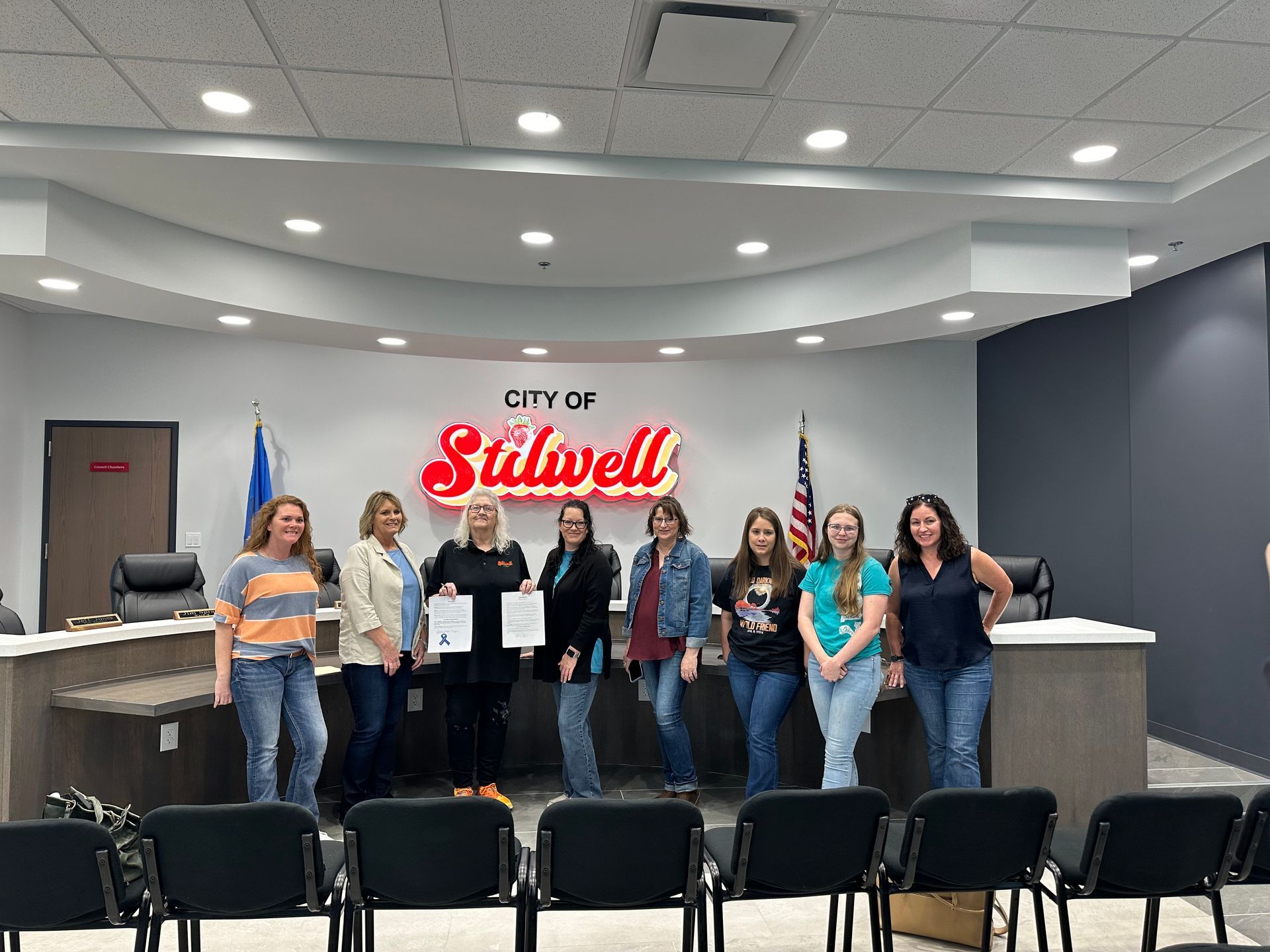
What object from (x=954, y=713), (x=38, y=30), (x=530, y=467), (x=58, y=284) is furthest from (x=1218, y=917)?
(x=530, y=467)

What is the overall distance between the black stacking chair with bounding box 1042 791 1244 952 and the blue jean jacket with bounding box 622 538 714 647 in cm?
189

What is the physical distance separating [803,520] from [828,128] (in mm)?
4470

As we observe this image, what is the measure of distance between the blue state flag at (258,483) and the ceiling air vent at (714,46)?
5.09 metres

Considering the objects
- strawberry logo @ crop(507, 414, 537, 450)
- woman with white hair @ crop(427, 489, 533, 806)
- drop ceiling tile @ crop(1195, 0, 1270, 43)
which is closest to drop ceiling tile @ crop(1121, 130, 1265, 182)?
drop ceiling tile @ crop(1195, 0, 1270, 43)

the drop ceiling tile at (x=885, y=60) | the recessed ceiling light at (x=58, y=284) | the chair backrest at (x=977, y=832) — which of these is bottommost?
the chair backrest at (x=977, y=832)

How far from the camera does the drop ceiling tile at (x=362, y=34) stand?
2746 millimetres

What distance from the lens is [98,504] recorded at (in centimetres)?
717

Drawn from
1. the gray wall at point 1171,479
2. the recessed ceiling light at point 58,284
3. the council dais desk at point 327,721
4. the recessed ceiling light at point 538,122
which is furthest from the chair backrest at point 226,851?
the gray wall at point 1171,479

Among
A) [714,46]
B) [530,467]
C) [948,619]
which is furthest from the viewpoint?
[530,467]

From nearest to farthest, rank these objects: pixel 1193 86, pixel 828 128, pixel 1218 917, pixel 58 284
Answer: pixel 1218 917, pixel 1193 86, pixel 828 128, pixel 58 284

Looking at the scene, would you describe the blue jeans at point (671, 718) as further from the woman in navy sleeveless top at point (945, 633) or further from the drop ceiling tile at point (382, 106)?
the drop ceiling tile at point (382, 106)

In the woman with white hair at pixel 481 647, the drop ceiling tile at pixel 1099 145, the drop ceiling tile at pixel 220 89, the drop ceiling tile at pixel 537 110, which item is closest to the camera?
the drop ceiling tile at pixel 220 89

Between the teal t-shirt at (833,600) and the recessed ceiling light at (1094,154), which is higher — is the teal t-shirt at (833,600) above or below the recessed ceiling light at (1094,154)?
below

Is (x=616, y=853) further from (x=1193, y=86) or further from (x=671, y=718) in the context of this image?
(x=1193, y=86)
